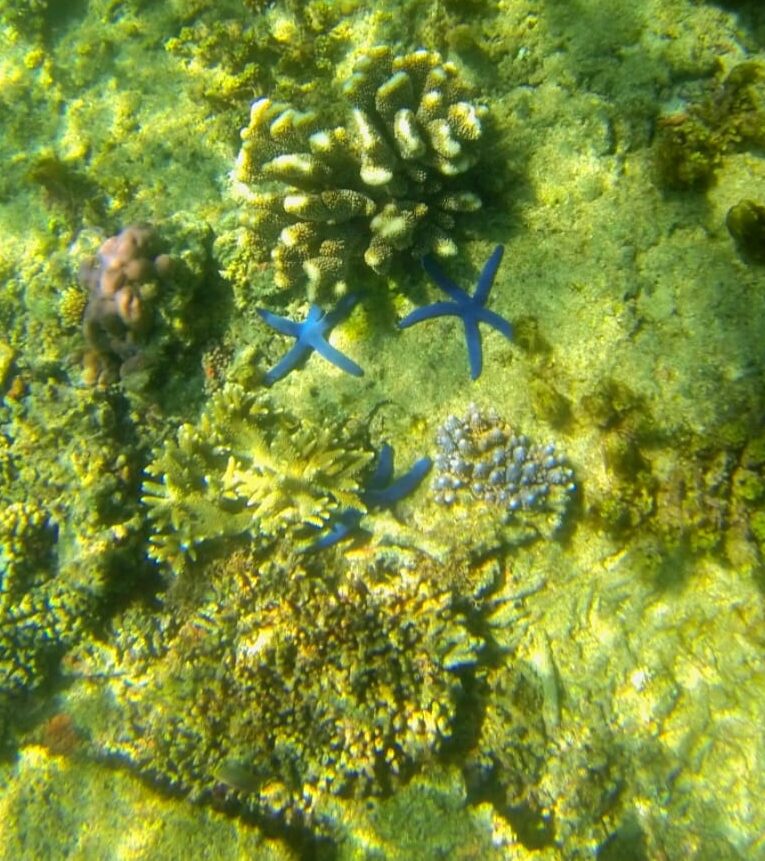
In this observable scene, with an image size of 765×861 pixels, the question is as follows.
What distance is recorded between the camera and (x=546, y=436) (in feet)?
15.4

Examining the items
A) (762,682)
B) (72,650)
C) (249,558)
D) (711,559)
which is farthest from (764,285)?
(72,650)

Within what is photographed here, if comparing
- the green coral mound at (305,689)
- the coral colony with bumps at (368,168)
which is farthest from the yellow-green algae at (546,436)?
the coral colony with bumps at (368,168)

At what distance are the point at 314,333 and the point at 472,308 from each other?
4.34ft

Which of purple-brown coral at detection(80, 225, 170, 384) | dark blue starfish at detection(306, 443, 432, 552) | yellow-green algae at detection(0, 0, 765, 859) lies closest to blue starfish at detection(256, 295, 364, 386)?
yellow-green algae at detection(0, 0, 765, 859)

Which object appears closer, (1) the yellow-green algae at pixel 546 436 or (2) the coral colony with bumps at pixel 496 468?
(1) the yellow-green algae at pixel 546 436

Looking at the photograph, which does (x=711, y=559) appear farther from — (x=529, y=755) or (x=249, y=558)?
(x=249, y=558)

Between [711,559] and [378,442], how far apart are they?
2763mm

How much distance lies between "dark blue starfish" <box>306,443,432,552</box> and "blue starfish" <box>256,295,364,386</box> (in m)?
0.84

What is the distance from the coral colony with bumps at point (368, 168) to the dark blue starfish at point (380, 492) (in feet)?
4.91

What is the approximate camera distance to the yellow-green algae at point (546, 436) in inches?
172

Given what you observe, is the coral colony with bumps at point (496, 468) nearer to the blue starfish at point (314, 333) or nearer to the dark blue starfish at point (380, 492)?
the dark blue starfish at point (380, 492)

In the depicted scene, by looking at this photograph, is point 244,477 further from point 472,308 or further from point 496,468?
point 472,308

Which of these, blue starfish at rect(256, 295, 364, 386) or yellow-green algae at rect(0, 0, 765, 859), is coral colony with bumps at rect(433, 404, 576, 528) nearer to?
yellow-green algae at rect(0, 0, 765, 859)

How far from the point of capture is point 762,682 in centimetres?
449
